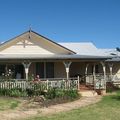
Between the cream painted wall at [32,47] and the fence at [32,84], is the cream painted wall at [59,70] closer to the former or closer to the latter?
the cream painted wall at [32,47]

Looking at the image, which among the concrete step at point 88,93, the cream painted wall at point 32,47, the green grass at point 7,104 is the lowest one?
the green grass at point 7,104

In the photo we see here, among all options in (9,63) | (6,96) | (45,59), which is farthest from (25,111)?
(9,63)

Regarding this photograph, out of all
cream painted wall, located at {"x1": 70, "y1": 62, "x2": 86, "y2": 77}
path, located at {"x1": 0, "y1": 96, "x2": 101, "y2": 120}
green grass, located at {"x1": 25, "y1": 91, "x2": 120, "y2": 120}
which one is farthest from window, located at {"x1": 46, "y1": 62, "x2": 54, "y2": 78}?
green grass, located at {"x1": 25, "y1": 91, "x2": 120, "y2": 120}

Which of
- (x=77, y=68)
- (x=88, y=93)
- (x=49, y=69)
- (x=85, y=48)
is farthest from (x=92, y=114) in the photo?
(x=85, y=48)

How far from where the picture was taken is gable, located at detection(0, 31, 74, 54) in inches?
1318

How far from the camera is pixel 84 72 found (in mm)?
36594

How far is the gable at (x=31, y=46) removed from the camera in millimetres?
33469

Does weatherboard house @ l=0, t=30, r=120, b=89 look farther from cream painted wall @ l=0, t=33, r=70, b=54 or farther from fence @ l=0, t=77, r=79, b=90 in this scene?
fence @ l=0, t=77, r=79, b=90

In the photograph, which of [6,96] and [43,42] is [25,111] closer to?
[6,96]

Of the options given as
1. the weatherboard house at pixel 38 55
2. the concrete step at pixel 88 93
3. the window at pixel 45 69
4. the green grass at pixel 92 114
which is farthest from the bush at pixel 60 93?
the window at pixel 45 69

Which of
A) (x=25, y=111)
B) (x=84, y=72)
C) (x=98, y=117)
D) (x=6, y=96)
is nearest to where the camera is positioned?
(x=98, y=117)

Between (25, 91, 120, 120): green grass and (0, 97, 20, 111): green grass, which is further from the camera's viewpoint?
(0, 97, 20, 111): green grass

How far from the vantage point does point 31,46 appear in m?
33.7

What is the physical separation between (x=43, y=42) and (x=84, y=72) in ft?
18.0
